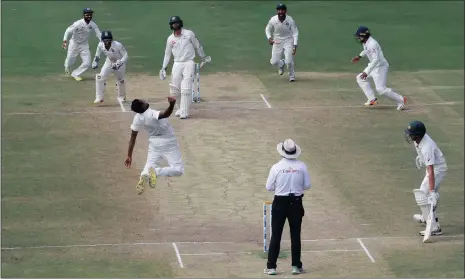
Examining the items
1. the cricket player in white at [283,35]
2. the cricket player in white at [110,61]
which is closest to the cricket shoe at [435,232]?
the cricket player in white at [110,61]

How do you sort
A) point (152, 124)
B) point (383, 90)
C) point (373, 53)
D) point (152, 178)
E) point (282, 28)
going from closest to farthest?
point (152, 178) < point (152, 124) < point (373, 53) < point (383, 90) < point (282, 28)

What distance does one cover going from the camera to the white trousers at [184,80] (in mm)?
27375

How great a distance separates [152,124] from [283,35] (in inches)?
462

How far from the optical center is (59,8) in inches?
1676

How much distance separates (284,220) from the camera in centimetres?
1811

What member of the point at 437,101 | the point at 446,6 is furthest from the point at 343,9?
the point at 437,101

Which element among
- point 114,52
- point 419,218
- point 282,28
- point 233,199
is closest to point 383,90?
point 282,28

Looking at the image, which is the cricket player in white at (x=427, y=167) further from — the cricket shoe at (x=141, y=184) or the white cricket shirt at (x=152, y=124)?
the cricket shoe at (x=141, y=184)

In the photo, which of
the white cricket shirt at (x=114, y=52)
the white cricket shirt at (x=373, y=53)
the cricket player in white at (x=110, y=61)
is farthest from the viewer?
the white cricket shirt at (x=114, y=52)

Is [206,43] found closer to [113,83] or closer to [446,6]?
[113,83]

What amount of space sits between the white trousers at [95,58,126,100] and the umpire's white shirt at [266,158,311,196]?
1145 cm

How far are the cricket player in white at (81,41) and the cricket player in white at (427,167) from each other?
12979 millimetres

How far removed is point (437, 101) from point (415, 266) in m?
11.6

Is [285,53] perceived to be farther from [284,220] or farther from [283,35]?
[284,220]
